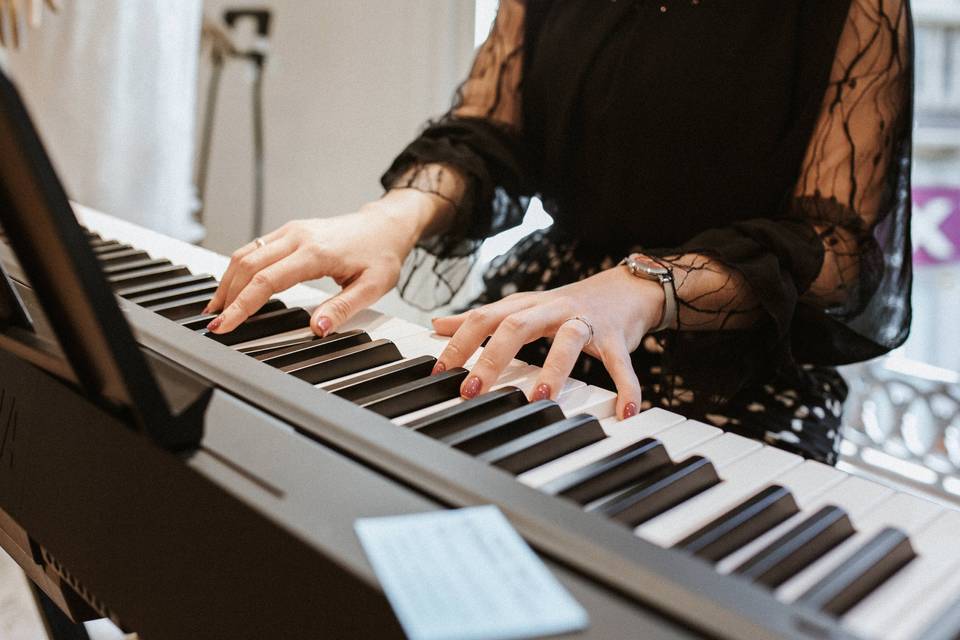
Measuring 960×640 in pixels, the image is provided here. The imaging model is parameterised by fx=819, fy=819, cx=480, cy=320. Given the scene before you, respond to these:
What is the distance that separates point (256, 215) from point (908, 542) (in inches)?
91.4

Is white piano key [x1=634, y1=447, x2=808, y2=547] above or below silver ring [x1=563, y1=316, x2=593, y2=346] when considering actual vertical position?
below

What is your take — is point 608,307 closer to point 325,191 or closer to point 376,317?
point 376,317

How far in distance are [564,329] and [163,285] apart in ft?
1.47

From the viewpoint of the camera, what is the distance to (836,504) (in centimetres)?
49

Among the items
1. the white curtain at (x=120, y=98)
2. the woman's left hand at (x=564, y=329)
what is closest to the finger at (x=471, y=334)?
the woman's left hand at (x=564, y=329)

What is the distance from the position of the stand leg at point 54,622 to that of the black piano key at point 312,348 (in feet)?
1.40

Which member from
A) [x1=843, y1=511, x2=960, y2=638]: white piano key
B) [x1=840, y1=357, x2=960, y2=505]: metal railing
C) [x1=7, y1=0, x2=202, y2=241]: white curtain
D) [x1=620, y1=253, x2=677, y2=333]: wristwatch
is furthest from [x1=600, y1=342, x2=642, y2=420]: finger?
[x1=7, y1=0, x2=202, y2=241]: white curtain

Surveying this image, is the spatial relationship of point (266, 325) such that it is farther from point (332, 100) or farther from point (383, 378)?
point (332, 100)

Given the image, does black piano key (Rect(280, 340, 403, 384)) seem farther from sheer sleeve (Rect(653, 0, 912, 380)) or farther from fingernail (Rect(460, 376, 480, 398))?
sheer sleeve (Rect(653, 0, 912, 380))

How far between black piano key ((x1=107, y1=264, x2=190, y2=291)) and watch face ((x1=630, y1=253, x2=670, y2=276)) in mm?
495

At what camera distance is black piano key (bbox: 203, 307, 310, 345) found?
0.75 meters

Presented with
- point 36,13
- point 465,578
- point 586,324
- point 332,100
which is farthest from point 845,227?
point 36,13

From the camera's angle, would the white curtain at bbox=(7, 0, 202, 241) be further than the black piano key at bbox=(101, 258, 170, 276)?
Yes

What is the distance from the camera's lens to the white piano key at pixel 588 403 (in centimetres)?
61
